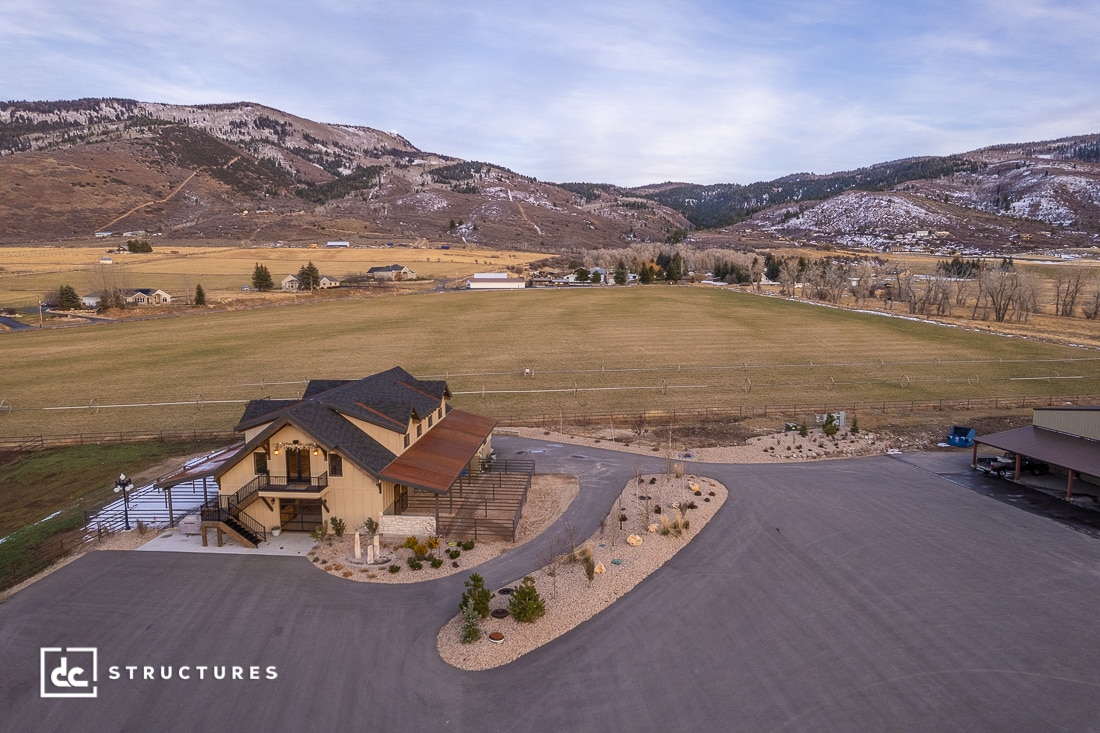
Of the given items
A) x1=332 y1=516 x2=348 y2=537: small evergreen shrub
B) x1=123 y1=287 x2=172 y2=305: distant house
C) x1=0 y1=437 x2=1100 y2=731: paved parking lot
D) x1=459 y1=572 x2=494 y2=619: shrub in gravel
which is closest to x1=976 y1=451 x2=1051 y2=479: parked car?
x1=0 y1=437 x2=1100 y2=731: paved parking lot

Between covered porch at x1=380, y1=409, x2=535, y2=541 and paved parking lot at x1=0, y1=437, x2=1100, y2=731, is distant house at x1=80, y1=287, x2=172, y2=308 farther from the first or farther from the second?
paved parking lot at x1=0, y1=437, x2=1100, y2=731

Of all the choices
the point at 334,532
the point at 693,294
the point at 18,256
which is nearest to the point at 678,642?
the point at 334,532

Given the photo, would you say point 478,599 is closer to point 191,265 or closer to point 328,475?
point 328,475

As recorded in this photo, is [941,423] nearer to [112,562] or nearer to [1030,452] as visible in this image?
[1030,452]

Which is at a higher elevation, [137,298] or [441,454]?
[137,298]

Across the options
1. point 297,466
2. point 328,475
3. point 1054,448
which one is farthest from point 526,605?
point 1054,448

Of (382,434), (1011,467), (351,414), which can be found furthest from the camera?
(1011,467)
